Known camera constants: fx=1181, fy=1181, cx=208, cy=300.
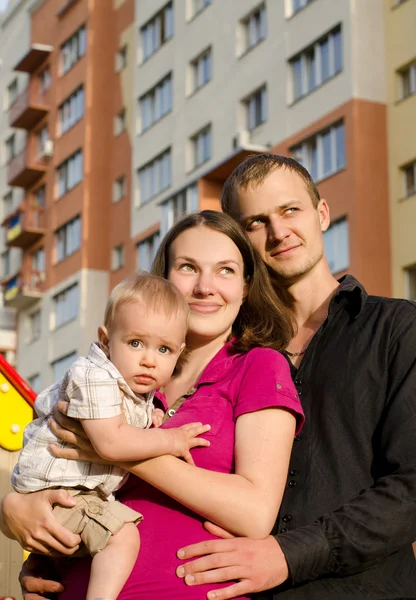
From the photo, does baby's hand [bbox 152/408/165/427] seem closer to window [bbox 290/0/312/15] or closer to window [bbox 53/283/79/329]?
window [bbox 290/0/312/15]

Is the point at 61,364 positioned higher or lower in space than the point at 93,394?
higher

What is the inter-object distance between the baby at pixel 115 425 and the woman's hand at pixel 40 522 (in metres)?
0.04

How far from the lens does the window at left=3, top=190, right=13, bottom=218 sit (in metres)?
49.0

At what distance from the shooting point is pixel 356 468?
4.59 metres

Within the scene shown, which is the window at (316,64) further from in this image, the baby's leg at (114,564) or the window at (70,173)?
the baby's leg at (114,564)

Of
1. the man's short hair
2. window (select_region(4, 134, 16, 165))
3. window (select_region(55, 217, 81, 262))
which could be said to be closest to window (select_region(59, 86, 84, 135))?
window (select_region(55, 217, 81, 262))

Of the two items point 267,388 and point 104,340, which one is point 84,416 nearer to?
point 104,340

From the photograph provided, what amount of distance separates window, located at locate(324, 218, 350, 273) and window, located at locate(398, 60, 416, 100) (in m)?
3.25

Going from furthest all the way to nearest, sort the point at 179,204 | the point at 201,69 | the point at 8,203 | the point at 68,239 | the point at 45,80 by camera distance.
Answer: the point at 8,203
the point at 45,80
the point at 68,239
the point at 201,69
the point at 179,204

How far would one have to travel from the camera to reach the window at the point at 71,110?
42.0 metres

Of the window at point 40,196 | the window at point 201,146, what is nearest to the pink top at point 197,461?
the window at point 201,146

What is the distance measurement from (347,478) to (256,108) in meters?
27.6

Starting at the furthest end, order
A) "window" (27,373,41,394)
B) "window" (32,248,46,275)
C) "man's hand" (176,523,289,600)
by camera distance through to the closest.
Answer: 1. "window" (32,248,46,275)
2. "window" (27,373,41,394)
3. "man's hand" (176,523,289,600)

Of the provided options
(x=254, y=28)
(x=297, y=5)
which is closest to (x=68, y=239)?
(x=254, y=28)
